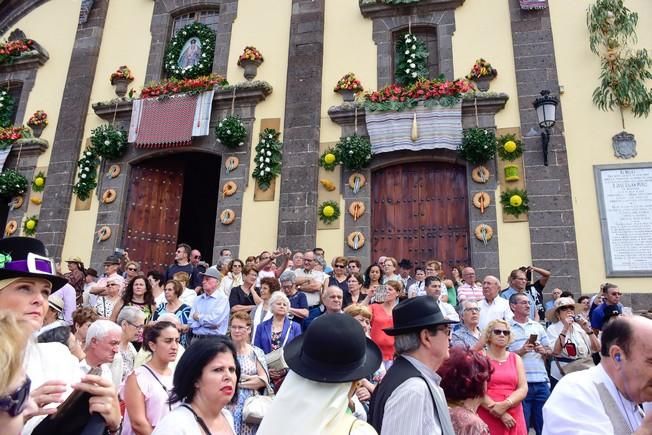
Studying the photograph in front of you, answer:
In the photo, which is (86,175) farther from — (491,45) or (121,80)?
(491,45)

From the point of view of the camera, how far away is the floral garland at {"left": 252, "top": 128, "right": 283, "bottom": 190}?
446 inches

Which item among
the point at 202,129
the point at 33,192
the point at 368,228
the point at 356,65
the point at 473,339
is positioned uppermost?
the point at 356,65

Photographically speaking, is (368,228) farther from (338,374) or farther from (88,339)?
(338,374)

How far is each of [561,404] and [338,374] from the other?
1234 millimetres

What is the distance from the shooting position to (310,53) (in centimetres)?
1195

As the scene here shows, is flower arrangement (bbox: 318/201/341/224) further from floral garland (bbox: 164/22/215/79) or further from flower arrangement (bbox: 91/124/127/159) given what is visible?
flower arrangement (bbox: 91/124/127/159)

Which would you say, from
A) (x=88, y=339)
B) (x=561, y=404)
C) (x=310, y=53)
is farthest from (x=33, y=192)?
(x=561, y=404)

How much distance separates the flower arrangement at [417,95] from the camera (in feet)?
35.2

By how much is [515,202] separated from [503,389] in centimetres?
599

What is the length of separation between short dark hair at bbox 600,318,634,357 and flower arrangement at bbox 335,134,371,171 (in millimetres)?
8291

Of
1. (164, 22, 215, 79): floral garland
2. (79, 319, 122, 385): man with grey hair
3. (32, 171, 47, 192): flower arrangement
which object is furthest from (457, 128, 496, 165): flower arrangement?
(32, 171, 47, 192): flower arrangement

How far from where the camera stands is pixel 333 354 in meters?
2.21

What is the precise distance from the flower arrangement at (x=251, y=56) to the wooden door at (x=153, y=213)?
3.25 metres

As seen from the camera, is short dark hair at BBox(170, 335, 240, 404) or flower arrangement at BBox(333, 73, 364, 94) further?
flower arrangement at BBox(333, 73, 364, 94)
